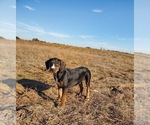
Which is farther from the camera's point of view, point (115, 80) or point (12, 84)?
point (115, 80)

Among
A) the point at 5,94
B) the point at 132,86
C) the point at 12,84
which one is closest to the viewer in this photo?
the point at 5,94

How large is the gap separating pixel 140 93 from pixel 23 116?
3269 mm

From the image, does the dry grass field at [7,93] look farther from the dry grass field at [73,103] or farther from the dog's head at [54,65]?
the dog's head at [54,65]

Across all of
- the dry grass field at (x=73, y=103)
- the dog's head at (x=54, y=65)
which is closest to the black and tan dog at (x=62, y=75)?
the dog's head at (x=54, y=65)

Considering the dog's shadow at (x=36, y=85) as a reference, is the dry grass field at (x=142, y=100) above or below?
below

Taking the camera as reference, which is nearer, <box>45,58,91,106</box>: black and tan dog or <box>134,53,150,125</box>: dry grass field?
<box>134,53,150,125</box>: dry grass field

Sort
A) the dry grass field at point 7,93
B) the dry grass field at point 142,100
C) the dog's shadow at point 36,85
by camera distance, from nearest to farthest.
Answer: the dry grass field at point 7,93
the dry grass field at point 142,100
the dog's shadow at point 36,85

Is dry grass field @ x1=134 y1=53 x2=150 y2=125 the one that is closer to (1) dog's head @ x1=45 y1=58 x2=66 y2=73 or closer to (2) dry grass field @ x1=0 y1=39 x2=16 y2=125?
(1) dog's head @ x1=45 y1=58 x2=66 y2=73

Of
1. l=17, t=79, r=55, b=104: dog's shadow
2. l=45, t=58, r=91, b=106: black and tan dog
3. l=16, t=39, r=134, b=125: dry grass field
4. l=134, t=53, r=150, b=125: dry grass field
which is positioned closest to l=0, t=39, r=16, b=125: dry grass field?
l=16, t=39, r=134, b=125: dry grass field

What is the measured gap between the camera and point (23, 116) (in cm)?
536

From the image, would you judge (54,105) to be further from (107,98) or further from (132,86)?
(132,86)

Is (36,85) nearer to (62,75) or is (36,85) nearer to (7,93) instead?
(7,93)

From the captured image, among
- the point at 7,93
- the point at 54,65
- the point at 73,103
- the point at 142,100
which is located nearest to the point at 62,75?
the point at 54,65

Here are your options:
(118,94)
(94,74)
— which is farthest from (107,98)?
(94,74)
